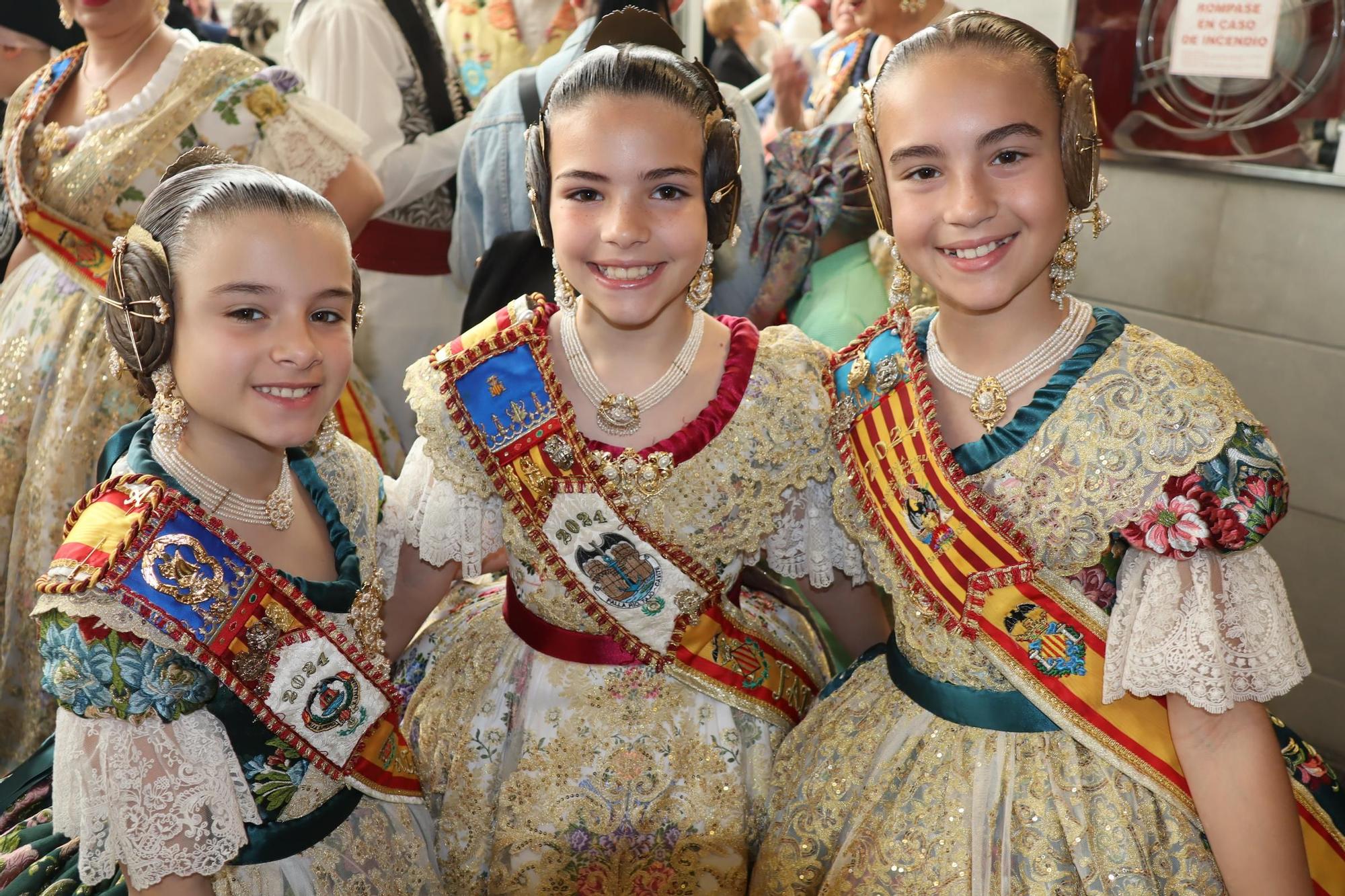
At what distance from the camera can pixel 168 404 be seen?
1394 mm

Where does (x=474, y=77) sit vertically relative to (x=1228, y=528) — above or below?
above

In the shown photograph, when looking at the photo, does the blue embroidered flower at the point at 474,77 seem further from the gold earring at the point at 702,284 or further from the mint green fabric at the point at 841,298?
the gold earring at the point at 702,284

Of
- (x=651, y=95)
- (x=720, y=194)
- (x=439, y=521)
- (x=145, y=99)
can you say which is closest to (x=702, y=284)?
(x=720, y=194)

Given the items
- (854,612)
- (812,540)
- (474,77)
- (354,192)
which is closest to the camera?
(812,540)

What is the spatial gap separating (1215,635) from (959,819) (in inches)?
14.5

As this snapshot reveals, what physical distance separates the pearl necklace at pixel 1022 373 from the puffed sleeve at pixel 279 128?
148 centimetres

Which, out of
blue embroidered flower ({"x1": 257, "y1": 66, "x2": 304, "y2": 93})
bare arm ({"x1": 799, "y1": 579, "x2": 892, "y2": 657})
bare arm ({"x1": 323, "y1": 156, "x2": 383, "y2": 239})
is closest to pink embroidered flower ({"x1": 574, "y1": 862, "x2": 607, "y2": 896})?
bare arm ({"x1": 799, "y1": 579, "x2": 892, "y2": 657})

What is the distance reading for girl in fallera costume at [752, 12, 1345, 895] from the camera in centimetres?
130

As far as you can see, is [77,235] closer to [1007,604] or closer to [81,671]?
[81,671]

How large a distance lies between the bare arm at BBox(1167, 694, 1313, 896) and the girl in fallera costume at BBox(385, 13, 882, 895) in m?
0.54

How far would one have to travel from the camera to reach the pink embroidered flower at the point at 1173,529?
50.0 inches

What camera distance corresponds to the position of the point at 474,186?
9.07ft

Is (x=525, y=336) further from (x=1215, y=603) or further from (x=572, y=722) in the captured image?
(x=1215, y=603)

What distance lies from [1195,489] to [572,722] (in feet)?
2.77
